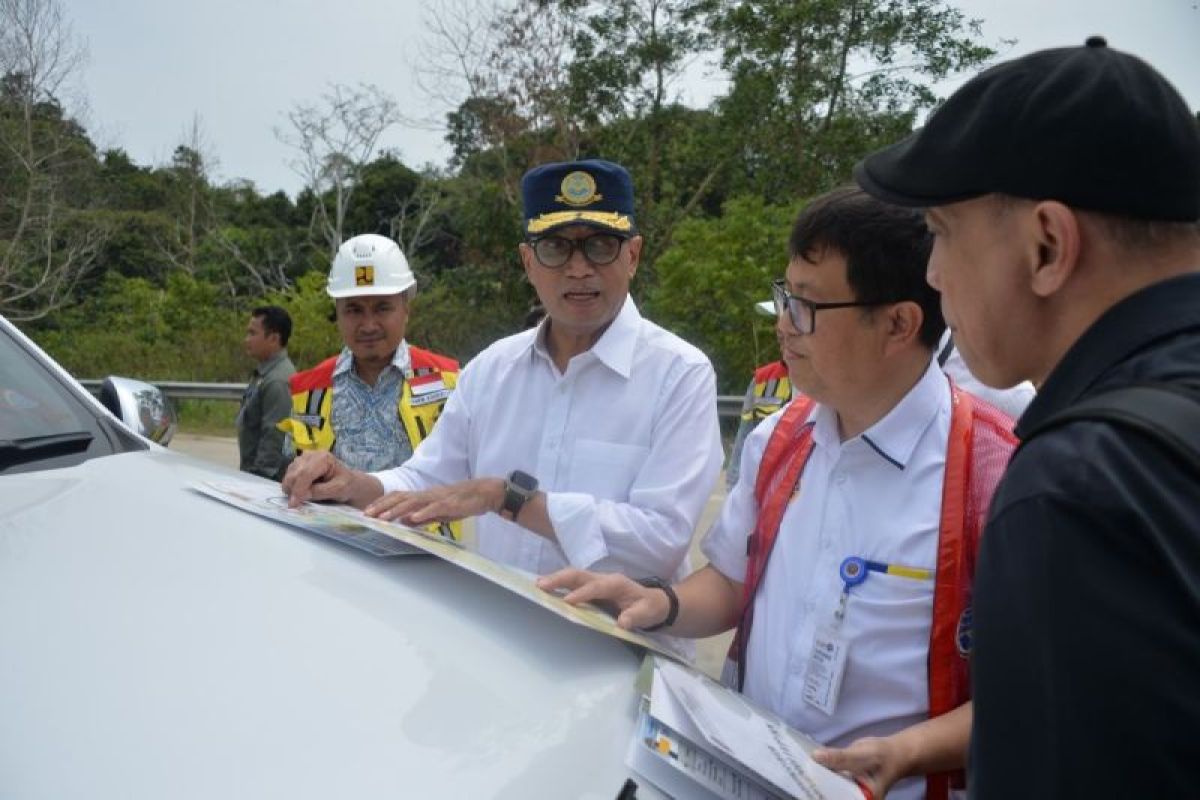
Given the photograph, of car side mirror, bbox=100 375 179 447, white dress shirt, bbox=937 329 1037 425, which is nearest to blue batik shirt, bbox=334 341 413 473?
car side mirror, bbox=100 375 179 447

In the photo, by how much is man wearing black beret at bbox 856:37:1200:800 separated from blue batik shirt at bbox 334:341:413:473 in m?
2.92

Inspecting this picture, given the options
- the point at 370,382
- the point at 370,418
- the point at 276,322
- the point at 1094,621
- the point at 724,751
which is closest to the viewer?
the point at 1094,621

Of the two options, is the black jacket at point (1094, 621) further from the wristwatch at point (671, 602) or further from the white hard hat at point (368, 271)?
the white hard hat at point (368, 271)

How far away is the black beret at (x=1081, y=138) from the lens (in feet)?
2.80

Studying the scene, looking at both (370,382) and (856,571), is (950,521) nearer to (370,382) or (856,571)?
(856,571)

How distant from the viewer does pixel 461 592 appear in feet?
4.95

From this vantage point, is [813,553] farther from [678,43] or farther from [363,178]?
[363,178]

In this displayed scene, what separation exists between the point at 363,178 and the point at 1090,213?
29.6 metres

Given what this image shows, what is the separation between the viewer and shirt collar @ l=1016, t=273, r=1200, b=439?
0.83 metres

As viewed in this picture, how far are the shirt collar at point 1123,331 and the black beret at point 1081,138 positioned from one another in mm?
72

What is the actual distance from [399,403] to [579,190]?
1.64 m

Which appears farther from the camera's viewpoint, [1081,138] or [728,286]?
[728,286]

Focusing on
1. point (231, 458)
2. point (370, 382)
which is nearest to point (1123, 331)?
point (370, 382)

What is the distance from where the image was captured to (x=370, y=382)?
3889 millimetres
